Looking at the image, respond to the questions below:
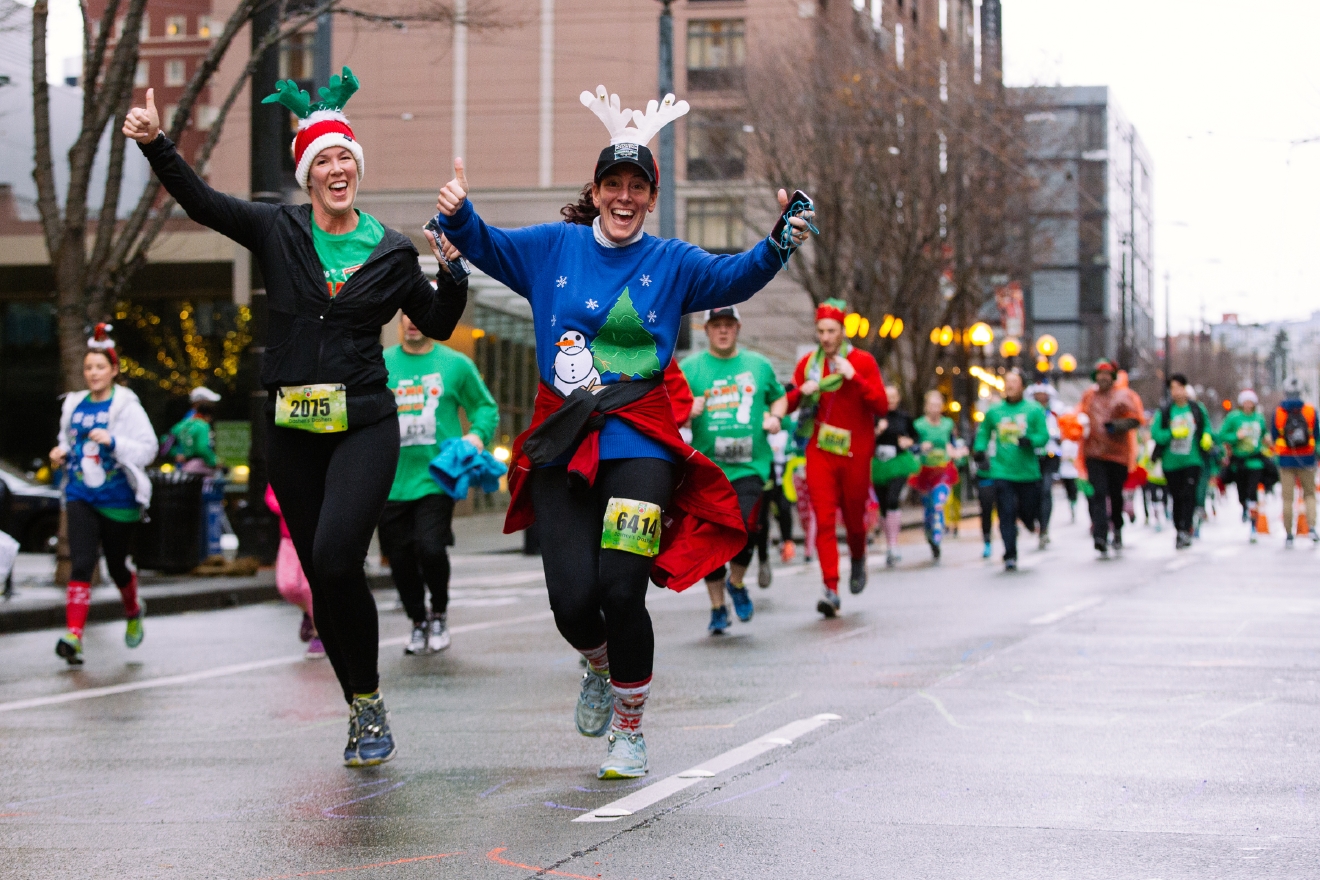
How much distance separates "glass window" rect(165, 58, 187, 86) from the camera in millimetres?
64125

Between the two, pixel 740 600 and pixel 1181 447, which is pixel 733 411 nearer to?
pixel 740 600

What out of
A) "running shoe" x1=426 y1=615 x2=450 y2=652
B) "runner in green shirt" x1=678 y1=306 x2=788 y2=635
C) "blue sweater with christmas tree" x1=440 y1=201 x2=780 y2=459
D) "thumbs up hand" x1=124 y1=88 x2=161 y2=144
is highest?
"thumbs up hand" x1=124 y1=88 x2=161 y2=144

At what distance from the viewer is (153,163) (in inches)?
215

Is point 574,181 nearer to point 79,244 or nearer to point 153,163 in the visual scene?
point 79,244

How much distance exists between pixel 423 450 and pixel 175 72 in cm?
6033

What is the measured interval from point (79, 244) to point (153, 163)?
9.78 m

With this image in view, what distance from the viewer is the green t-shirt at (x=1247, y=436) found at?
23312mm

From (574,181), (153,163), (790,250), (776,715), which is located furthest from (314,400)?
(574,181)

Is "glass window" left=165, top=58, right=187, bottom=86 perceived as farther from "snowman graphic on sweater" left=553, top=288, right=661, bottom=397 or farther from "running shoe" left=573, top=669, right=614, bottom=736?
"running shoe" left=573, top=669, right=614, bottom=736

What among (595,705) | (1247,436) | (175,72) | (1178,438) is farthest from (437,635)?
(175,72)

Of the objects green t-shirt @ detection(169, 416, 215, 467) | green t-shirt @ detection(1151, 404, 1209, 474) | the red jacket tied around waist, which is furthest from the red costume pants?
green t-shirt @ detection(1151, 404, 1209, 474)

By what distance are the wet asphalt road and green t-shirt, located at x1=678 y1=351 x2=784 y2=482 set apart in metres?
1.08

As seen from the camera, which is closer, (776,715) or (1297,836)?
(1297,836)

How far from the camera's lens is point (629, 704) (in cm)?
546
